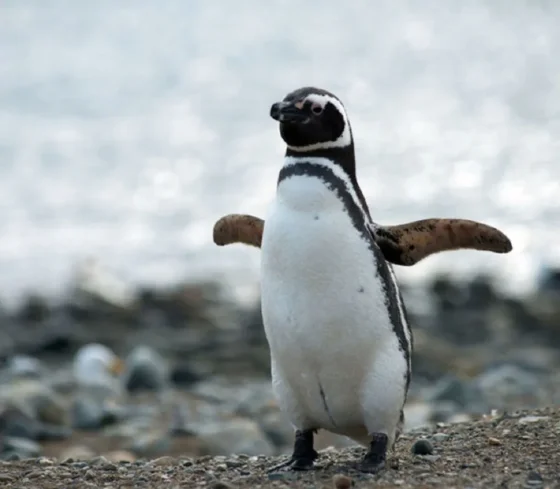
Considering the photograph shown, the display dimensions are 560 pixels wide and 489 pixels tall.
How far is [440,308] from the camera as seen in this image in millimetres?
14633

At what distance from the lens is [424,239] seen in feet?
17.7

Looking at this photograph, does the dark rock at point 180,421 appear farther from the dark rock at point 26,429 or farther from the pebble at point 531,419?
the pebble at point 531,419

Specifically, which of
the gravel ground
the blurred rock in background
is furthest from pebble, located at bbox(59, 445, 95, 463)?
the gravel ground

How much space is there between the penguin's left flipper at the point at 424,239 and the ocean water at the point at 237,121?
33.7ft

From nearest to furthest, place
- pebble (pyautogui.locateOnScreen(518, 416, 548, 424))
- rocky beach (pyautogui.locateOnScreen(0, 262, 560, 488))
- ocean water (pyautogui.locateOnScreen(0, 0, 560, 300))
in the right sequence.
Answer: rocky beach (pyautogui.locateOnScreen(0, 262, 560, 488)) < pebble (pyautogui.locateOnScreen(518, 416, 548, 424)) < ocean water (pyautogui.locateOnScreen(0, 0, 560, 300))

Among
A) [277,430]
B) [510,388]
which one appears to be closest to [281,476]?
[277,430]

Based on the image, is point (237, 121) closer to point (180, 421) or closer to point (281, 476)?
point (180, 421)

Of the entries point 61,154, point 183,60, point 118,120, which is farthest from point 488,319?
point 183,60

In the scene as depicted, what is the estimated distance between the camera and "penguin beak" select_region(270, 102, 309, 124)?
514 cm

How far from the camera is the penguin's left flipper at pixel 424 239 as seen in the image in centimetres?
534

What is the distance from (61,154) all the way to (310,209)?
20948mm

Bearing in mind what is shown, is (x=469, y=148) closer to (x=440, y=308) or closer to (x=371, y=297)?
(x=440, y=308)

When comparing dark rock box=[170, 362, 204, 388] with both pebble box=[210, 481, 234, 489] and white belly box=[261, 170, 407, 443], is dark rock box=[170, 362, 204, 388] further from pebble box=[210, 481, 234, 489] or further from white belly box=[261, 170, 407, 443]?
pebble box=[210, 481, 234, 489]

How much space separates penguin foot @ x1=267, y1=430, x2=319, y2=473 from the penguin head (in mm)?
1161
